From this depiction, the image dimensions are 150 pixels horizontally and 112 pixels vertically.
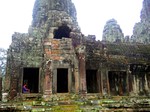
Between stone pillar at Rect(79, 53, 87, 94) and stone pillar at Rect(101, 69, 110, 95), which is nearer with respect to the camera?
stone pillar at Rect(79, 53, 87, 94)

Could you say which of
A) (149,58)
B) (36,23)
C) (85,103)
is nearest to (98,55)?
(149,58)

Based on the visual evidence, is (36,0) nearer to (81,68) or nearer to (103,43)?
(103,43)

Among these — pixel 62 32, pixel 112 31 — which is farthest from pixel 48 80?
pixel 112 31

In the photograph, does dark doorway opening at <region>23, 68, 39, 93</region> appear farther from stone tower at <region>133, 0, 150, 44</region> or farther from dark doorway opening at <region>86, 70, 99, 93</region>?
stone tower at <region>133, 0, 150, 44</region>

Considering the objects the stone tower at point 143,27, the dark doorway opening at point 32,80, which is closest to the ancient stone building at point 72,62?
the dark doorway opening at point 32,80

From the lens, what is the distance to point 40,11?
30812 millimetres

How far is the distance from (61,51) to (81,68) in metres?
1.69

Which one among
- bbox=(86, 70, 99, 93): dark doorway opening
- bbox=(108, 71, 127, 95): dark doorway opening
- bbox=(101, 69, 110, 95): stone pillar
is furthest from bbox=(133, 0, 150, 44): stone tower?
bbox=(101, 69, 110, 95): stone pillar

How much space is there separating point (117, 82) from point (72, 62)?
4.84 metres

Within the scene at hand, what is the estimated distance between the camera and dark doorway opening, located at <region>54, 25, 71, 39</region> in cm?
1554

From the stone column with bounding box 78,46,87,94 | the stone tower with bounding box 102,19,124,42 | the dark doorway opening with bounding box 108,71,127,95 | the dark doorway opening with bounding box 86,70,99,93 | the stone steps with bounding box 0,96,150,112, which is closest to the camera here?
the stone steps with bounding box 0,96,150,112

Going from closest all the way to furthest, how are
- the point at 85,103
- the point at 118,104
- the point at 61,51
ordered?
1. the point at 118,104
2. the point at 85,103
3. the point at 61,51

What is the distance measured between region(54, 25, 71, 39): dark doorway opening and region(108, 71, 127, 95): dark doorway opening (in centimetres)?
456

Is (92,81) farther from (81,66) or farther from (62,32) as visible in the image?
(62,32)
